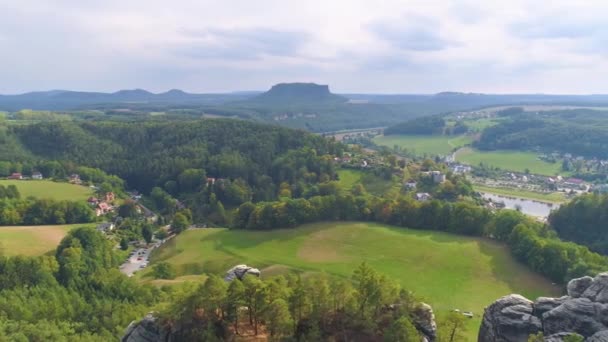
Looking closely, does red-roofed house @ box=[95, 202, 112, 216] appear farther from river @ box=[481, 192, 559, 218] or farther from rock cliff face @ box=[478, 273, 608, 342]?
river @ box=[481, 192, 559, 218]

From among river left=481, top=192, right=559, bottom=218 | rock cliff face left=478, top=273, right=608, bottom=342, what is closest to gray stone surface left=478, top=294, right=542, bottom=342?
rock cliff face left=478, top=273, right=608, bottom=342

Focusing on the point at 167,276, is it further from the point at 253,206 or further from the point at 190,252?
the point at 253,206

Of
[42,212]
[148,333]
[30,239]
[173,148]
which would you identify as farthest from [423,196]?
[148,333]

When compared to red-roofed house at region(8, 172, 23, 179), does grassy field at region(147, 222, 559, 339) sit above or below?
below

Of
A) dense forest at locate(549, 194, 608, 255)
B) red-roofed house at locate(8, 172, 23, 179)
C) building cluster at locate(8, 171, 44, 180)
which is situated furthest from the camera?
building cluster at locate(8, 171, 44, 180)

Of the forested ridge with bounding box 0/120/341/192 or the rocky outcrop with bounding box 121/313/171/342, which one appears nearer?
the rocky outcrop with bounding box 121/313/171/342

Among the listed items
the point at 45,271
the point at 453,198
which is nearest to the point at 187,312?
the point at 45,271

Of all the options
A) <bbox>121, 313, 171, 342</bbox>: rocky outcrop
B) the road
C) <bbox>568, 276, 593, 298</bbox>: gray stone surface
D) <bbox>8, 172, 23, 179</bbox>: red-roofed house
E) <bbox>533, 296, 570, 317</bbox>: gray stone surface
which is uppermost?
<bbox>568, 276, 593, 298</bbox>: gray stone surface
